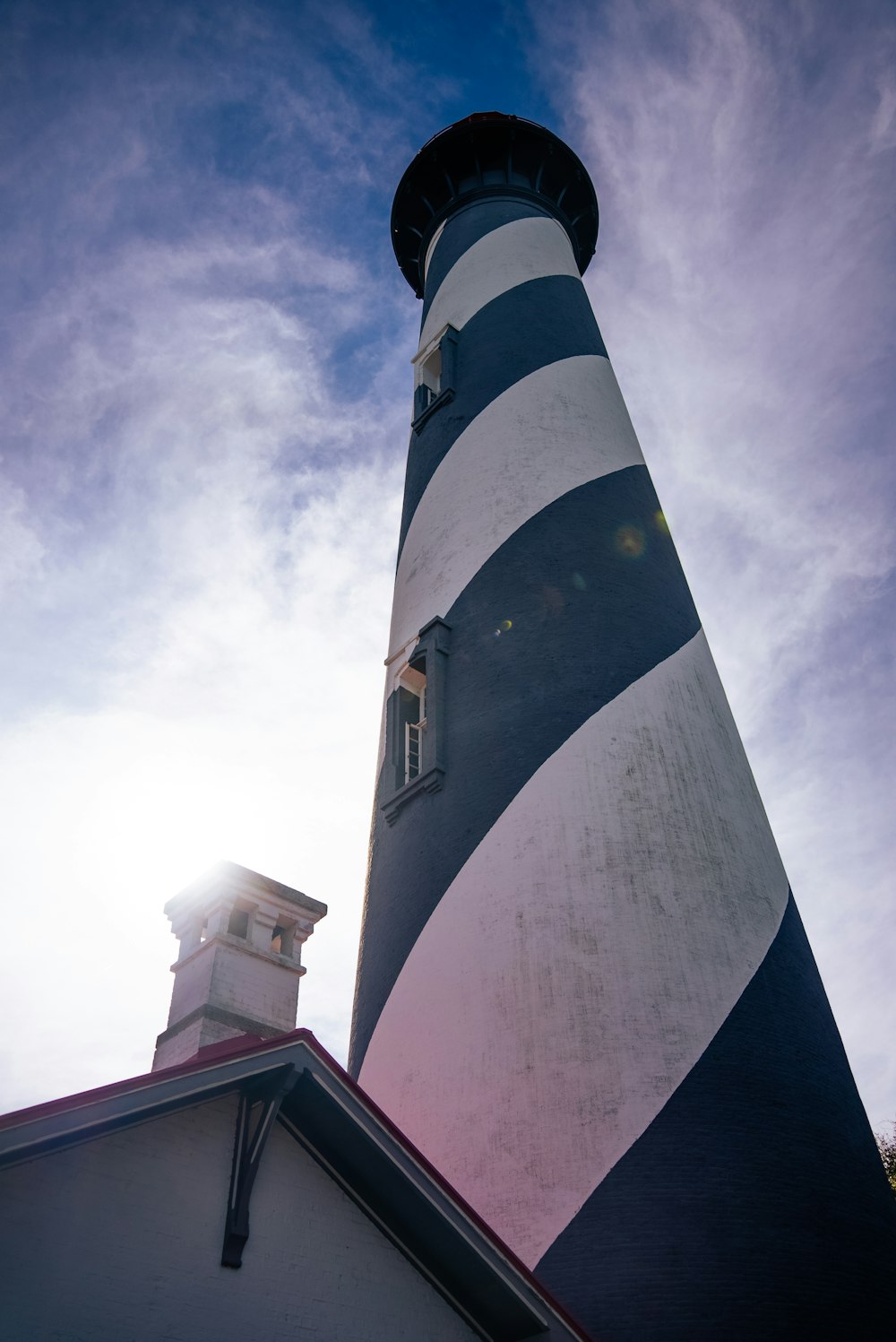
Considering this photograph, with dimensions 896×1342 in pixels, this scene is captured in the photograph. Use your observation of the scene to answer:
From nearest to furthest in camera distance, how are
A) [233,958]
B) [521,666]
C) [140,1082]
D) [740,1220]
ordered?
[140,1082] → [740,1220] → [233,958] → [521,666]

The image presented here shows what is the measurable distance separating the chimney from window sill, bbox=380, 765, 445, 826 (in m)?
1.61

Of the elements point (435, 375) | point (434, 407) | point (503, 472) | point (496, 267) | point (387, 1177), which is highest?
point (496, 267)

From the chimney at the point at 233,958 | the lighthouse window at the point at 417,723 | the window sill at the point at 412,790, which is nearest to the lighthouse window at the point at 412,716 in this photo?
the lighthouse window at the point at 417,723

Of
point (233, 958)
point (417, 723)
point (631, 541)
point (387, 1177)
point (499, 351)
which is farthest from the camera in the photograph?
point (499, 351)

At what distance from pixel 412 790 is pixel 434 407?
5.14 metres

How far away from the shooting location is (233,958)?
668 cm

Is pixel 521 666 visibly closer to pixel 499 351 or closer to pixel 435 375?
pixel 499 351

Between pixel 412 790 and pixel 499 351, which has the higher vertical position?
Answer: pixel 499 351

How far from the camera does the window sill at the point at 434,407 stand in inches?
463

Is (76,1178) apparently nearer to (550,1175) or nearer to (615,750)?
(550,1175)

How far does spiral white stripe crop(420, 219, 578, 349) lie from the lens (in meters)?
12.7

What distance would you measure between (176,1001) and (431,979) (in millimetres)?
1804

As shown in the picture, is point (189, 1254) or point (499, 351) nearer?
point (189, 1254)

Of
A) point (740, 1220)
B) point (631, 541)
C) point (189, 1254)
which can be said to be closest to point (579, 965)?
point (740, 1220)
